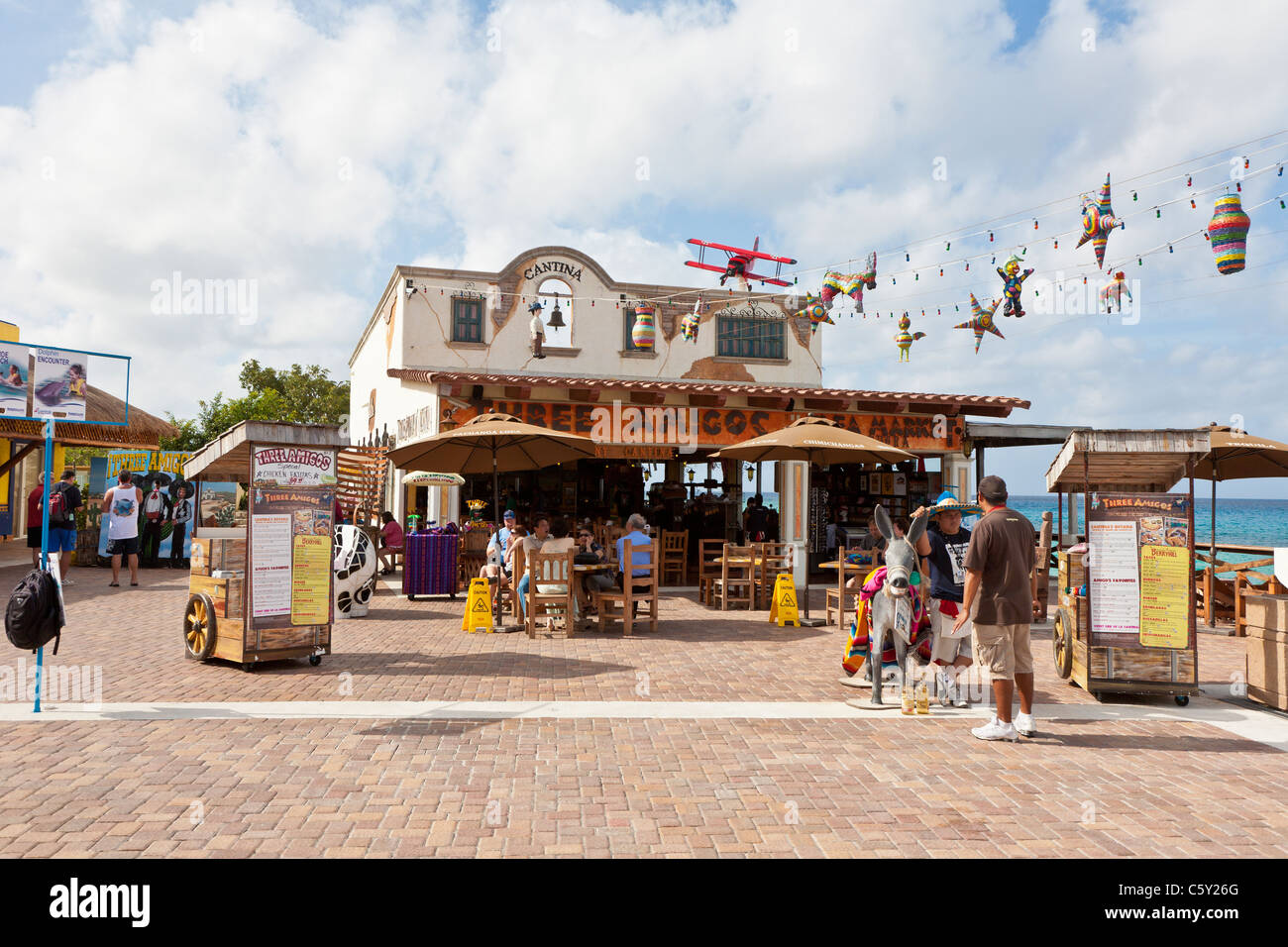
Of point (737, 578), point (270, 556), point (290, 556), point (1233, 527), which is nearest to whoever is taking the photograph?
point (270, 556)

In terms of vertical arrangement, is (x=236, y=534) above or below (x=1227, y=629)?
above

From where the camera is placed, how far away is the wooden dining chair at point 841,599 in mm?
10617

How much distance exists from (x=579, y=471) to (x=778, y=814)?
1533cm

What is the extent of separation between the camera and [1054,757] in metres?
5.24

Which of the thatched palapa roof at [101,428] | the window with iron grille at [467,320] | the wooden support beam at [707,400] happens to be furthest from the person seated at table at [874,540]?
the thatched palapa roof at [101,428]

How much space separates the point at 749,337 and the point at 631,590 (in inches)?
509

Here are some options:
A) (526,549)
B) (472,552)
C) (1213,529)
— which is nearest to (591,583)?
(526,549)

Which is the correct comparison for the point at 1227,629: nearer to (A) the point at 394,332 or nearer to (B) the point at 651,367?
(B) the point at 651,367

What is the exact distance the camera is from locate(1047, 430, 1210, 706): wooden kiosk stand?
672cm

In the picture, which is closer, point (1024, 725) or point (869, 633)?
point (1024, 725)

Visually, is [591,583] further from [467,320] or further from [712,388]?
[467,320]

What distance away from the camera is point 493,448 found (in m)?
10.9

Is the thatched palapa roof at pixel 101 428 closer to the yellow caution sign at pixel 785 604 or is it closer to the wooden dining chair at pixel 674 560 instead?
the wooden dining chair at pixel 674 560
